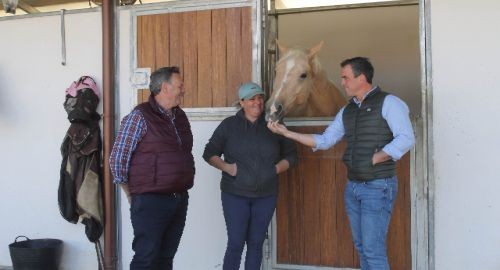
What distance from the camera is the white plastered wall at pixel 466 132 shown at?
271 cm

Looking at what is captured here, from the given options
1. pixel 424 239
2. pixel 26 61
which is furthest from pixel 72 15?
pixel 424 239

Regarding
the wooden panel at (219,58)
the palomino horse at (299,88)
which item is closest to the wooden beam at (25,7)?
the wooden panel at (219,58)

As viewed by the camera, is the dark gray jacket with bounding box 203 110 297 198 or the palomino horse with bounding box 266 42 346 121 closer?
the dark gray jacket with bounding box 203 110 297 198

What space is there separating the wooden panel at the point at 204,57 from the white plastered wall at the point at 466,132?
142cm

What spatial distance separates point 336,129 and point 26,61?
96.6 inches

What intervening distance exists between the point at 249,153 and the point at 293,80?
0.63m

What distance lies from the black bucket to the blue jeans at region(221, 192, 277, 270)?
1.49 metres

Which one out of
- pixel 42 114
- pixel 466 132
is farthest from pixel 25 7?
pixel 466 132

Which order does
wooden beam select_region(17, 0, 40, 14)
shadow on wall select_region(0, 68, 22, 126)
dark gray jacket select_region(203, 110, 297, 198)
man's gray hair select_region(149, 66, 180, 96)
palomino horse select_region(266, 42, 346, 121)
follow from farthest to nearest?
wooden beam select_region(17, 0, 40, 14), shadow on wall select_region(0, 68, 22, 126), palomino horse select_region(266, 42, 346, 121), dark gray jacket select_region(203, 110, 297, 198), man's gray hair select_region(149, 66, 180, 96)

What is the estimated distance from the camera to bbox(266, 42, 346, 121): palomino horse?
2846mm

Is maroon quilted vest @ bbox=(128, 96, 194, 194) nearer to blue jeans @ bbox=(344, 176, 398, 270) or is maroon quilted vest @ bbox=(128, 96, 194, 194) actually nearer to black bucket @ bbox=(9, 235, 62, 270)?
blue jeans @ bbox=(344, 176, 398, 270)

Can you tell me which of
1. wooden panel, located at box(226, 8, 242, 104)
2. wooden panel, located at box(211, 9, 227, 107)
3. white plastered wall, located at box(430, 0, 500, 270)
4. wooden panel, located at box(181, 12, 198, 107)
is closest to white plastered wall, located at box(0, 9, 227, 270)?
wooden panel, located at box(181, 12, 198, 107)

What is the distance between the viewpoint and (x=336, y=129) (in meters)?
2.55

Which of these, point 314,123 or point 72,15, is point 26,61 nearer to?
point 72,15
